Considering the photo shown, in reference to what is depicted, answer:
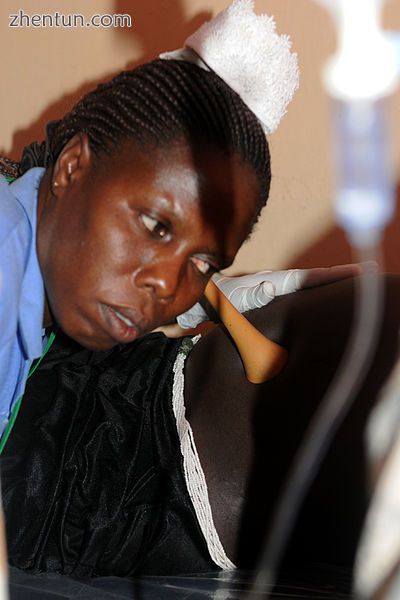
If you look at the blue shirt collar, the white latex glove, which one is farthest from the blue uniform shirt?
the white latex glove

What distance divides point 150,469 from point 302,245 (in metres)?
0.46

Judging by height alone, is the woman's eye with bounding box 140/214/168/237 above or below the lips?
above

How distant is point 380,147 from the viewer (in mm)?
303

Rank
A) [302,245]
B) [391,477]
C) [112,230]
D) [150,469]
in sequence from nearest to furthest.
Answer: [391,477] → [112,230] → [150,469] → [302,245]

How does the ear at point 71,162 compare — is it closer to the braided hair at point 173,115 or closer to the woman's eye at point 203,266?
the braided hair at point 173,115

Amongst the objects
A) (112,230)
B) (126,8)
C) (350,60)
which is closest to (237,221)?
(112,230)

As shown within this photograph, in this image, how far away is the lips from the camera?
670 millimetres

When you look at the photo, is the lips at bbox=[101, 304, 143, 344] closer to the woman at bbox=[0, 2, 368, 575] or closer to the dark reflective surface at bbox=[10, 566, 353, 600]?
the woman at bbox=[0, 2, 368, 575]

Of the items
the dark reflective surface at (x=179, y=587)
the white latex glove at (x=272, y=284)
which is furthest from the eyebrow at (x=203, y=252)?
the dark reflective surface at (x=179, y=587)

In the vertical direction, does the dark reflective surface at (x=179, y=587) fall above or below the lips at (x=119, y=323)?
below

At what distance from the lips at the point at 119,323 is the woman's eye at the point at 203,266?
67 mm

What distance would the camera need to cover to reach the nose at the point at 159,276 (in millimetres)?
651

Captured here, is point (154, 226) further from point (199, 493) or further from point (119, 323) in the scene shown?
point (199, 493)

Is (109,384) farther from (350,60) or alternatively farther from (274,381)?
(350,60)
